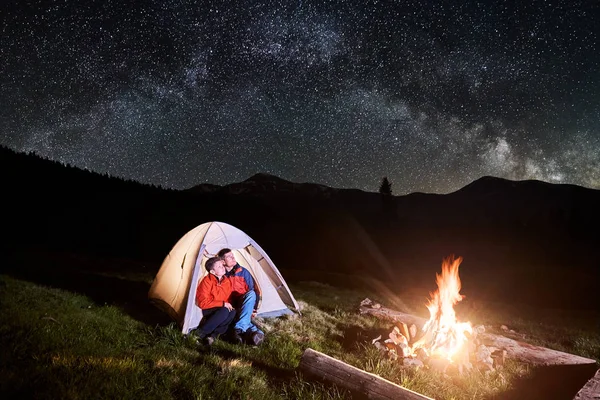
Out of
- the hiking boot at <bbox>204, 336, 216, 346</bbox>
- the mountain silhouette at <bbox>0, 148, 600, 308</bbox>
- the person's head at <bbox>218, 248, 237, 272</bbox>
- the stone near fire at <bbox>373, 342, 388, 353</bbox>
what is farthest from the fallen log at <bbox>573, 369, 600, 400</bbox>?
the mountain silhouette at <bbox>0, 148, 600, 308</bbox>

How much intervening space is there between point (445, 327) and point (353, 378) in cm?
321

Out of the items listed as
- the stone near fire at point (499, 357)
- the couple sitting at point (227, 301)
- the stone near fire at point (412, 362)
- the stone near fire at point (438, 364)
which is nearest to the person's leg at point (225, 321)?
the couple sitting at point (227, 301)

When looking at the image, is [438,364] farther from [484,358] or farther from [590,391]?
[590,391]

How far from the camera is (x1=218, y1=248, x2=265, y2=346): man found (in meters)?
6.40

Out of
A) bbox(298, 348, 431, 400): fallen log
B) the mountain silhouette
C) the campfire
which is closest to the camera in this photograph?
bbox(298, 348, 431, 400): fallen log

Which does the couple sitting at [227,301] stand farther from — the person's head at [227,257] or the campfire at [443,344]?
the campfire at [443,344]

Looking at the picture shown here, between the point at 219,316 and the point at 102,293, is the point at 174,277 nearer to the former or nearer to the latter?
the point at 219,316

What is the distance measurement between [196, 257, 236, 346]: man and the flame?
3899 mm

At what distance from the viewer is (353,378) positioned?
14.5 feet

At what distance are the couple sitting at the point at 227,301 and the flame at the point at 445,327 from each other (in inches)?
135

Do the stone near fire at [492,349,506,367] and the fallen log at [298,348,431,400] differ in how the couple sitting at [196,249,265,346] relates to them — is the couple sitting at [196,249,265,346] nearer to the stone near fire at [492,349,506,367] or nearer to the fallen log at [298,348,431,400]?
the fallen log at [298,348,431,400]

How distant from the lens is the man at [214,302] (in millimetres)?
6578

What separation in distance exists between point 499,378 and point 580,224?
69.1m

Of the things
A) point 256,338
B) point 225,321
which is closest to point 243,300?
point 225,321
